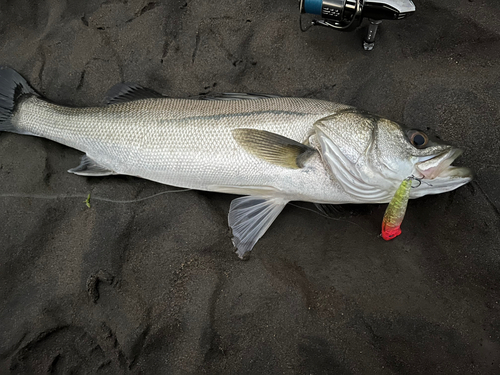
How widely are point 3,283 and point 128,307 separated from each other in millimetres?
952

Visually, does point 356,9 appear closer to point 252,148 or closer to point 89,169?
point 252,148

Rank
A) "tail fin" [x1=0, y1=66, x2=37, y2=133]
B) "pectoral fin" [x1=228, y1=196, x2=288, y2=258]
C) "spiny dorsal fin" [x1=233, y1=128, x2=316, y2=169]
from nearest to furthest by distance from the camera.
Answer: "spiny dorsal fin" [x1=233, y1=128, x2=316, y2=169]
"pectoral fin" [x1=228, y1=196, x2=288, y2=258]
"tail fin" [x1=0, y1=66, x2=37, y2=133]

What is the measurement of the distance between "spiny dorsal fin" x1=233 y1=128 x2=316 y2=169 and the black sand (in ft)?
1.54

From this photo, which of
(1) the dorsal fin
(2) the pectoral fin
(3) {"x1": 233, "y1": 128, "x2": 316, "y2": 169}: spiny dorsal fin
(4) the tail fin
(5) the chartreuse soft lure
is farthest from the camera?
(4) the tail fin

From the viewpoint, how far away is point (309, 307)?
91.8 inches

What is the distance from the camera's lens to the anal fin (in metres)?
2.64

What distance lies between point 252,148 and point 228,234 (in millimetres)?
678

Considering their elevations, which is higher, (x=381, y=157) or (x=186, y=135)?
(x=381, y=157)

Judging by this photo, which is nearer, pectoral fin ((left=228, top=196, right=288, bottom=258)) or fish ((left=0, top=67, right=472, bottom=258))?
fish ((left=0, top=67, right=472, bottom=258))

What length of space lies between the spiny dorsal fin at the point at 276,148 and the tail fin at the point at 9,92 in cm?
195

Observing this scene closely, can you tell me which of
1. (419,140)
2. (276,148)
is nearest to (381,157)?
(419,140)

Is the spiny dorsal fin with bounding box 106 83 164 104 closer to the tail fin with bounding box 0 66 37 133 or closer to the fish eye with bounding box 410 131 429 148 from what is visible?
the tail fin with bounding box 0 66 37 133

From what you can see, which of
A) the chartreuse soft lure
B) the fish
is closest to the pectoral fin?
the fish

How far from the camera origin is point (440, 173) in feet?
7.43
